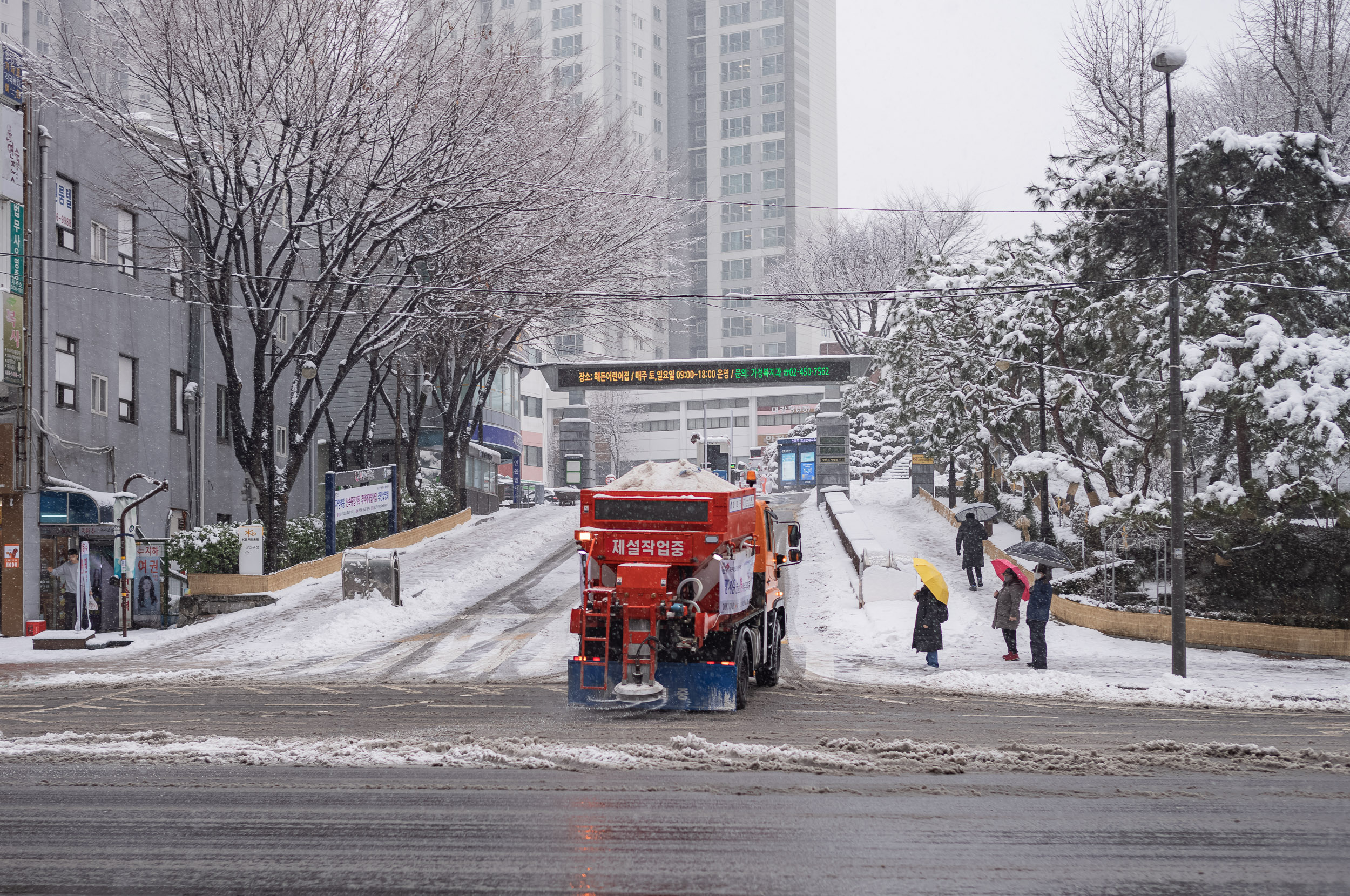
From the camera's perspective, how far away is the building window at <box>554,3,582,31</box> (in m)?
122

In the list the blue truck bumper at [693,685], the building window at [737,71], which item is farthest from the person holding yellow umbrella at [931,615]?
the building window at [737,71]

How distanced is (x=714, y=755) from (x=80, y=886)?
5356 mm

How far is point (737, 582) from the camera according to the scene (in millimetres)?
13438

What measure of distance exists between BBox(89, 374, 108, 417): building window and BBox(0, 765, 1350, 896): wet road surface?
1803 cm

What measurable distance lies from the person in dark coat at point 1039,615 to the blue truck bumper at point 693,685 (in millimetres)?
6070

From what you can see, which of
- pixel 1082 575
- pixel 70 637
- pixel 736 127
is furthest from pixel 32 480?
pixel 736 127

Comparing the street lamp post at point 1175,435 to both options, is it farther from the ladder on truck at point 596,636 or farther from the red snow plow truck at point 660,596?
the ladder on truck at point 596,636

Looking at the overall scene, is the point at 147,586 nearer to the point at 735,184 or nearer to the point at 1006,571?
the point at 1006,571

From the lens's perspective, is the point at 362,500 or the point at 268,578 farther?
the point at 362,500

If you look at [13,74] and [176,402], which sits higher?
[13,74]

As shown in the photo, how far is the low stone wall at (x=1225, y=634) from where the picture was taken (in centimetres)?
1939

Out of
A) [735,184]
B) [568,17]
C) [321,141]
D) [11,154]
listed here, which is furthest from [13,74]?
[735,184]

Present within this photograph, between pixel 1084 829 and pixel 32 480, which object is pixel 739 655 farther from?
pixel 32 480

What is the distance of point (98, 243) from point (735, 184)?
4276 inches
